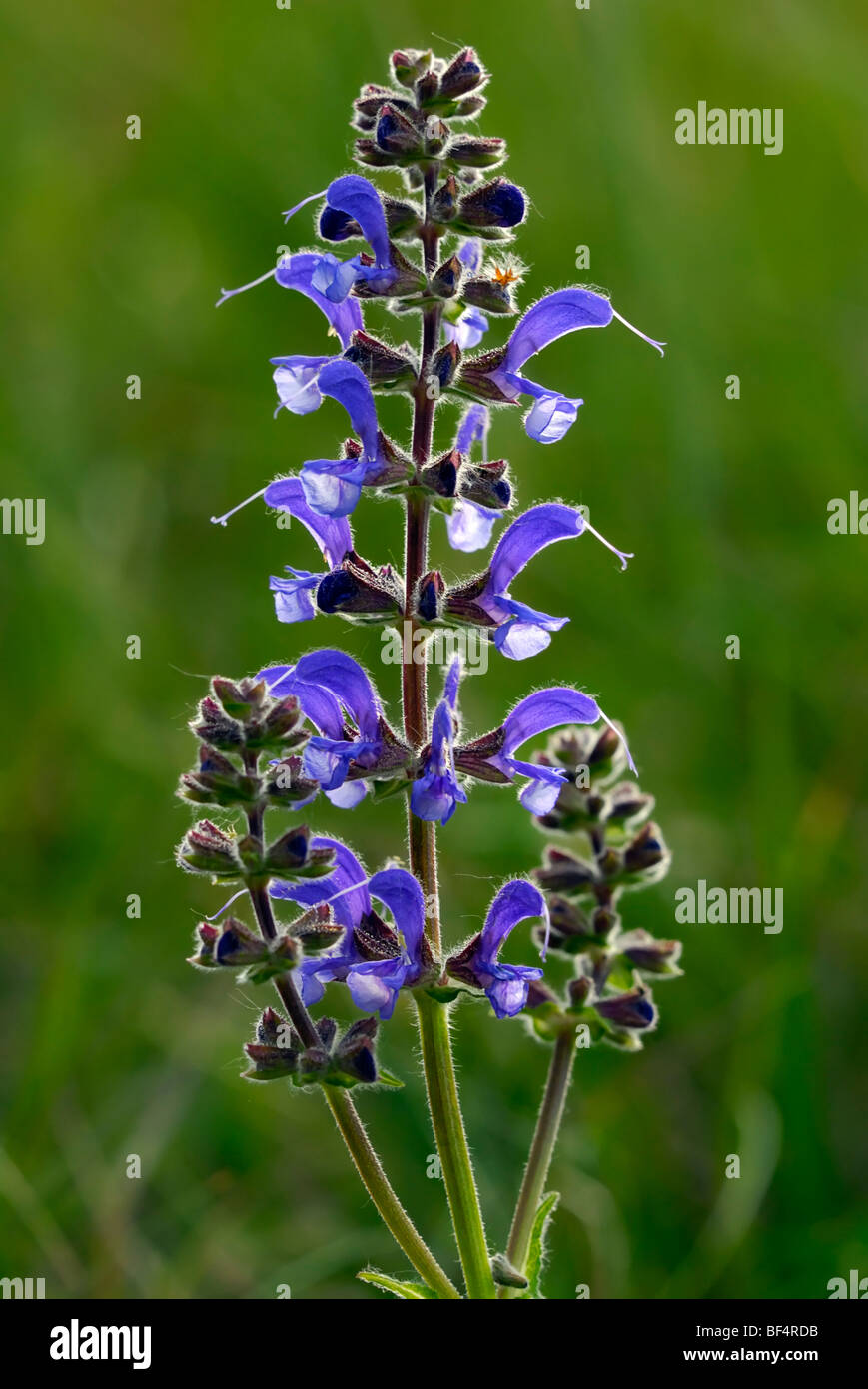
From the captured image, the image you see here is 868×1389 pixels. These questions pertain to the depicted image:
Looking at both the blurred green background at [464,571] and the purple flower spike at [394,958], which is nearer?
the purple flower spike at [394,958]

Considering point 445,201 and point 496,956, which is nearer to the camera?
point 445,201

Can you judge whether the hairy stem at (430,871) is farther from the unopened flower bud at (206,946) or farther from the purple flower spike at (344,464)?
the unopened flower bud at (206,946)

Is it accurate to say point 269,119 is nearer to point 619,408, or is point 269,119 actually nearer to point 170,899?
point 619,408

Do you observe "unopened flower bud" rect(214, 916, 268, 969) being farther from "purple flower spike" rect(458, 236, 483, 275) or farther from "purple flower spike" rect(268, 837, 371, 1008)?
"purple flower spike" rect(458, 236, 483, 275)

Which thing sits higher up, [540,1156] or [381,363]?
[381,363]

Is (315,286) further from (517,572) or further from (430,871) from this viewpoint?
(430,871)

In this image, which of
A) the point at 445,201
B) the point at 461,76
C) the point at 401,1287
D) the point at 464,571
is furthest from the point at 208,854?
the point at 464,571

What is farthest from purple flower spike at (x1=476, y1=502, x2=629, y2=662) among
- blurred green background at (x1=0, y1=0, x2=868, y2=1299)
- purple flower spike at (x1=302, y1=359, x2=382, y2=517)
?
blurred green background at (x1=0, y1=0, x2=868, y2=1299)

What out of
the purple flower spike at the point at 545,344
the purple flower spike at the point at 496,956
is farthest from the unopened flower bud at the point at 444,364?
the purple flower spike at the point at 496,956
